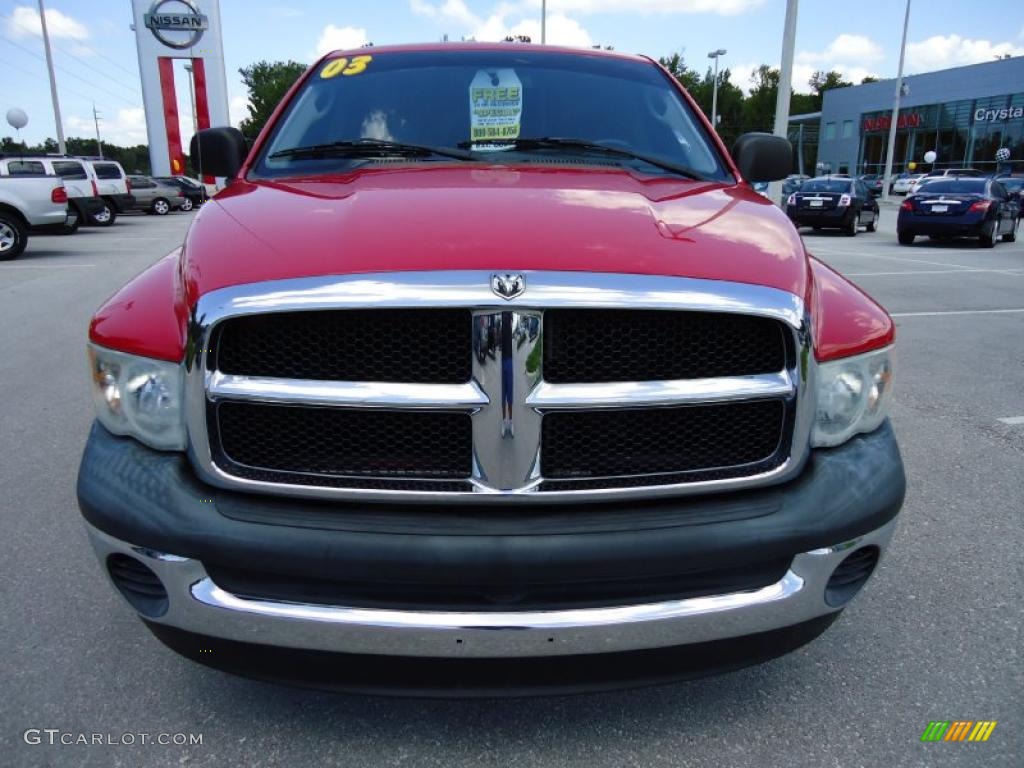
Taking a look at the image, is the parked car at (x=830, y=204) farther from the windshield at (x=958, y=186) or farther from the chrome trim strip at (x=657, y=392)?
the chrome trim strip at (x=657, y=392)

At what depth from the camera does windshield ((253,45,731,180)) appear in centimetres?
275

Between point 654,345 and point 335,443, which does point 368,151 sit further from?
point 654,345

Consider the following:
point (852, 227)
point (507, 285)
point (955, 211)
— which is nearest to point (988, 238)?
point (955, 211)

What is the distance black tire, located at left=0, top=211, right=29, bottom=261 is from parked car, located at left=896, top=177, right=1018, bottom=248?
17.2m

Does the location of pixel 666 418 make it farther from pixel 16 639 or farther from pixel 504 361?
pixel 16 639

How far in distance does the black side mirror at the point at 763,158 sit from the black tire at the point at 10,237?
575 inches

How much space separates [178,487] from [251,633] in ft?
1.20

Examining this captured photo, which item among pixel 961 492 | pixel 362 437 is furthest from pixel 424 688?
pixel 961 492

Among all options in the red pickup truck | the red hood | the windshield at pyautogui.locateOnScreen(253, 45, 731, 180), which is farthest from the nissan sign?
the red pickup truck

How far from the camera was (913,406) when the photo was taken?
4.97m

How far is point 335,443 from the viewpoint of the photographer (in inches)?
69.1

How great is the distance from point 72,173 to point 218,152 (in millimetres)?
18424

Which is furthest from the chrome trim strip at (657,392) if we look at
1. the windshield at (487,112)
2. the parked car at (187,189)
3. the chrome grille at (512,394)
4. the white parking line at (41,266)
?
the parked car at (187,189)

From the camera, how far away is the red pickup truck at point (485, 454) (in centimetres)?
164
